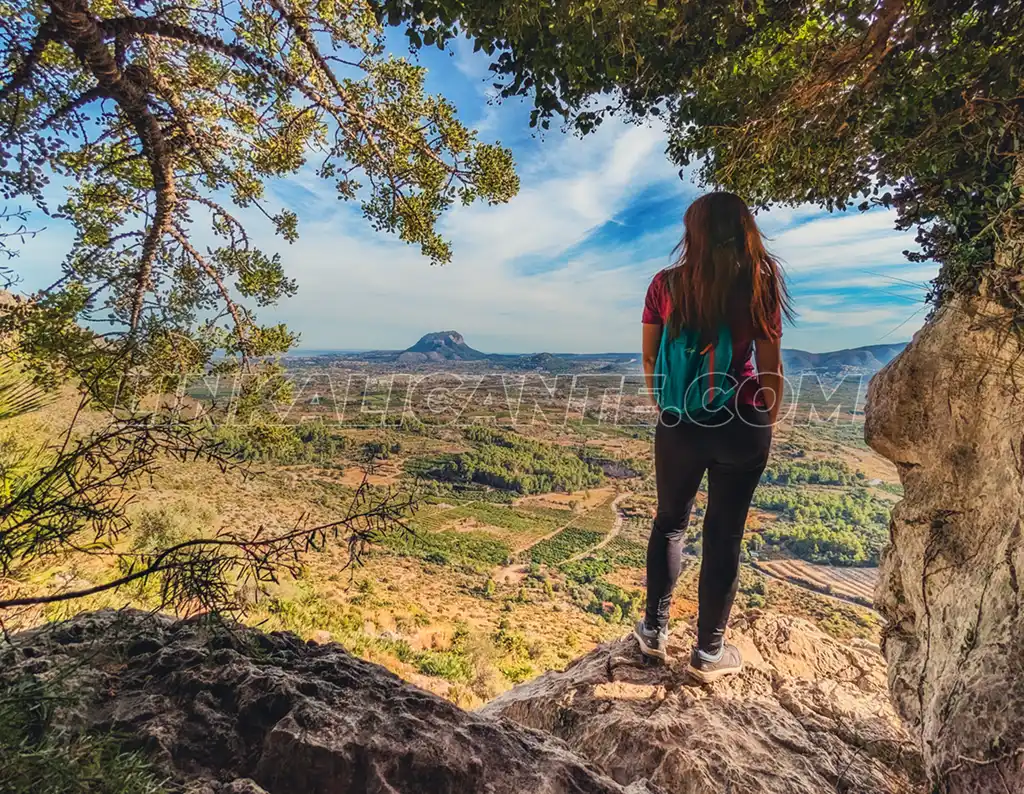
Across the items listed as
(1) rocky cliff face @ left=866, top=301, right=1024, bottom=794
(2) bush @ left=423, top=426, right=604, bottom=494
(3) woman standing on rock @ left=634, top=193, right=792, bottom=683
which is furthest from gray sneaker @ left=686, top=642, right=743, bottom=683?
(2) bush @ left=423, top=426, right=604, bottom=494

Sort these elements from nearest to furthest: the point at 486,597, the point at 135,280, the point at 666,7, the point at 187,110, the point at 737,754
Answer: the point at 666,7 < the point at 737,754 < the point at 187,110 < the point at 135,280 < the point at 486,597

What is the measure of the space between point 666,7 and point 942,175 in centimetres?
150

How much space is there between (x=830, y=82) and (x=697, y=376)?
148 centimetres

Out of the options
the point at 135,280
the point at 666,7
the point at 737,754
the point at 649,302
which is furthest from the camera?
the point at 135,280

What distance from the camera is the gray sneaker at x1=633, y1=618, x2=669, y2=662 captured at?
2.22 m

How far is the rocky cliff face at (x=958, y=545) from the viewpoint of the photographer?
1332 mm

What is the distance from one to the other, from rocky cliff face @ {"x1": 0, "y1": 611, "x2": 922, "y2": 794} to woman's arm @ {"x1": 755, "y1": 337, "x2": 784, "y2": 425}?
4.64 ft

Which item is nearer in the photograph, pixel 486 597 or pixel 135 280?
pixel 135 280

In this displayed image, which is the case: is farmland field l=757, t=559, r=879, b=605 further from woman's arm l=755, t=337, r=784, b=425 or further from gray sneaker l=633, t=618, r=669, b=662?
woman's arm l=755, t=337, r=784, b=425

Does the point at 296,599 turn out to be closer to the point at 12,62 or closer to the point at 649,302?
the point at 12,62

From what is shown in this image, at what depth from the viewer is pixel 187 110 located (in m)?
3.35

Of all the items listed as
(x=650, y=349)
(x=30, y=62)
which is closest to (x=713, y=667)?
(x=650, y=349)

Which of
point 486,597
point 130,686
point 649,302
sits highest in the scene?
point 649,302

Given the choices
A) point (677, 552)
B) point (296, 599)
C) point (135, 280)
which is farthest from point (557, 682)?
point (296, 599)
